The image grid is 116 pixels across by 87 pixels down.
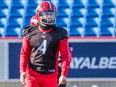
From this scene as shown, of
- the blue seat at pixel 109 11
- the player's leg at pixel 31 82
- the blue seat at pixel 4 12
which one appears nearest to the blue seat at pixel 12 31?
the blue seat at pixel 4 12

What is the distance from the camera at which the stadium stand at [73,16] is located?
11.9 meters

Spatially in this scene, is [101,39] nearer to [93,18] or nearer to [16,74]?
[16,74]

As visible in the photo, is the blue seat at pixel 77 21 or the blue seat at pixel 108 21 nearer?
the blue seat at pixel 108 21

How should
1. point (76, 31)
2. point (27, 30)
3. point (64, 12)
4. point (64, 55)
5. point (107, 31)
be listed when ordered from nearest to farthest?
point (64, 55) < point (27, 30) < point (107, 31) < point (76, 31) < point (64, 12)

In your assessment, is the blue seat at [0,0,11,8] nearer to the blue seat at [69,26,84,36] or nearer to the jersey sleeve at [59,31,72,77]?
the blue seat at [69,26,84,36]

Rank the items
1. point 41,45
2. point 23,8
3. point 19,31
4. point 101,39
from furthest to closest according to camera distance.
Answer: point 23,8
point 19,31
point 101,39
point 41,45

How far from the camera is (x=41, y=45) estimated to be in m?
5.43

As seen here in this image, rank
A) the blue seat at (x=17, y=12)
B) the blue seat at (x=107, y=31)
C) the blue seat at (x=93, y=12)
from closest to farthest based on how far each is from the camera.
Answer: the blue seat at (x=107, y=31) < the blue seat at (x=93, y=12) < the blue seat at (x=17, y=12)

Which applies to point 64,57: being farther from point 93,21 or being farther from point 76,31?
point 93,21

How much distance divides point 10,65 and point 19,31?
9.19ft

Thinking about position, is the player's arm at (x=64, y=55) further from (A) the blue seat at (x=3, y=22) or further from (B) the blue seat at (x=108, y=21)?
(A) the blue seat at (x=3, y=22)

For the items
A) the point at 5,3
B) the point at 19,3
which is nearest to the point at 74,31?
the point at 19,3

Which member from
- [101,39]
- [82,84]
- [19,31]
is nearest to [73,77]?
[82,84]

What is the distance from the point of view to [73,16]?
12.4m
